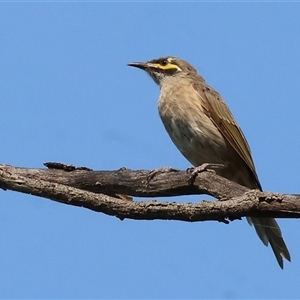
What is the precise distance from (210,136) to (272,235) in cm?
136

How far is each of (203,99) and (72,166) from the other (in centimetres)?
204

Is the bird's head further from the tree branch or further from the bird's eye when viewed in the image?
the tree branch

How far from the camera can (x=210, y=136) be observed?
7414 mm

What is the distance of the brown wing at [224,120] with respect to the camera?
7546 millimetres

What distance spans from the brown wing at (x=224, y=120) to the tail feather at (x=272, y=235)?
2.09 feet

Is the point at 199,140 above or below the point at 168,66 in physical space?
below

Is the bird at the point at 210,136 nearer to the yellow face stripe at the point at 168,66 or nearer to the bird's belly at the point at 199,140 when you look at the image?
the bird's belly at the point at 199,140

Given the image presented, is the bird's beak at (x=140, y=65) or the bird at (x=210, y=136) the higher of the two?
the bird's beak at (x=140, y=65)

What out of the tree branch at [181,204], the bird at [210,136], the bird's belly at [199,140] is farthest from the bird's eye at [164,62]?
the tree branch at [181,204]

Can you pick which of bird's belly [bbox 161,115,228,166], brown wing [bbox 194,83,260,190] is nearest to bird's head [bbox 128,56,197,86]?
brown wing [bbox 194,83,260,190]

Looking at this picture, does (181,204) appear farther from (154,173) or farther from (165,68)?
(165,68)

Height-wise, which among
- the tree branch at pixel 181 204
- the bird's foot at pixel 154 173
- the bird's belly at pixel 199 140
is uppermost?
the bird's belly at pixel 199 140

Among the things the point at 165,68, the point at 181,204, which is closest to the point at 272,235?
the point at 181,204

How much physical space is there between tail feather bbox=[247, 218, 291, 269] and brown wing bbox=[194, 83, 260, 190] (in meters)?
0.64
